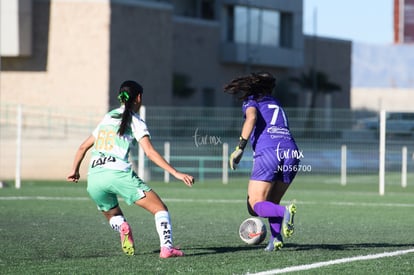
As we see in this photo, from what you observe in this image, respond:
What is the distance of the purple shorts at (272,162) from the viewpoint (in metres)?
11.4

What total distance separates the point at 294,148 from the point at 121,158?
1.97 meters

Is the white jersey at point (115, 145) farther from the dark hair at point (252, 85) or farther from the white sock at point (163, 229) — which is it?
the dark hair at point (252, 85)

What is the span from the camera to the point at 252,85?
1161 centimetres

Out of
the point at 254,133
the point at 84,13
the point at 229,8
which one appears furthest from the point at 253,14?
the point at 254,133

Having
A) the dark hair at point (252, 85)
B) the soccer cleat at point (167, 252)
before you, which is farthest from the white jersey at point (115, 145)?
the dark hair at point (252, 85)

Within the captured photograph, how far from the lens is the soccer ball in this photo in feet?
39.3

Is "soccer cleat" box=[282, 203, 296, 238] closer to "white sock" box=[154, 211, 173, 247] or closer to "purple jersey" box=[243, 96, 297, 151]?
"purple jersey" box=[243, 96, 297, 151]

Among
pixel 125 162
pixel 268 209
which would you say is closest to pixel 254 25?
pixel 268 209

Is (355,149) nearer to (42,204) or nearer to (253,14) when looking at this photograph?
(42,204)

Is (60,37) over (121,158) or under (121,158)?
over

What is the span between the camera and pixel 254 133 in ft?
38.2

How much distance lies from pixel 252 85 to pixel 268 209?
1.34m

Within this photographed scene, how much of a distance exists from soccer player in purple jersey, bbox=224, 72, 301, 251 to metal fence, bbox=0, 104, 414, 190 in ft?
63.8

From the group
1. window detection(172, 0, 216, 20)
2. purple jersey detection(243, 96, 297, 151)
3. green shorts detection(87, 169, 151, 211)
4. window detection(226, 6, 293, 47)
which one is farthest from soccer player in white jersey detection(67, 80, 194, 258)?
window detection(226, 6, 293, 47)
